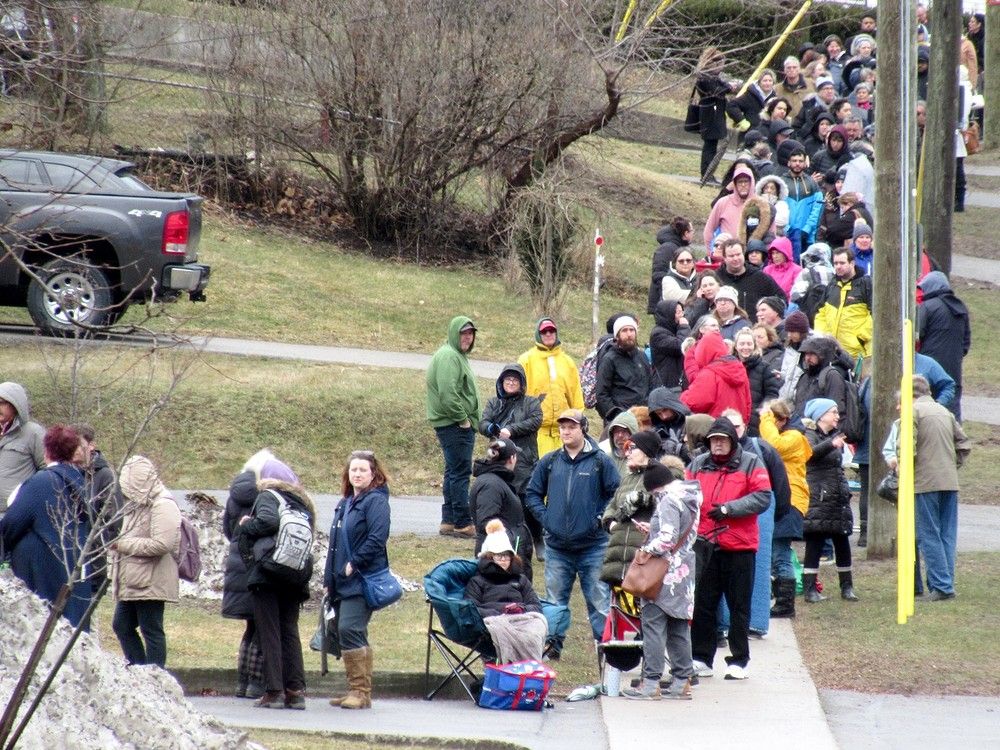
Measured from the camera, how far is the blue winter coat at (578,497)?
10781 mm

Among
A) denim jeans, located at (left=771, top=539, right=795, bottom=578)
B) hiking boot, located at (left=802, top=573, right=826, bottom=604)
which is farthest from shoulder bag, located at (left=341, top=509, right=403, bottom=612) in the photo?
hiking boot, located at (left=802, top=573, right=826, bottom=604)

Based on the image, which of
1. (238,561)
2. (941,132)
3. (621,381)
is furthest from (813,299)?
(238,561)

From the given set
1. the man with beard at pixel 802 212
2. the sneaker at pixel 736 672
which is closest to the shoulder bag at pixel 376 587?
the sneaker at pixel 736 672

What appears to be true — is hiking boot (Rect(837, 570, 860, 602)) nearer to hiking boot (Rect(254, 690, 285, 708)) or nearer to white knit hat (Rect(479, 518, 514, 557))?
white knit hat (Rect(479, 518, 514, 557))

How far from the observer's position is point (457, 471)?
43.5 feet

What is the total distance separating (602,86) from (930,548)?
13.5 m

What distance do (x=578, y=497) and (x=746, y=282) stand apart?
614 centimetres

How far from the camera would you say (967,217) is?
30.4 m

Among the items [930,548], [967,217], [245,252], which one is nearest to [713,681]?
[930,548]

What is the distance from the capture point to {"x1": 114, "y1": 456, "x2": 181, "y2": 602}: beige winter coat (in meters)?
9.27

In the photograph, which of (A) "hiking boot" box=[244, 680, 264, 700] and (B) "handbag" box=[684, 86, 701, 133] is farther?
(B) "handbag" box=[684, 86, 701, 133]

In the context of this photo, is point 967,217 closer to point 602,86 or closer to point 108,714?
point 602,86

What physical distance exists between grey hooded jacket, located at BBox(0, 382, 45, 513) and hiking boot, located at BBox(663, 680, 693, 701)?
14.7 feet

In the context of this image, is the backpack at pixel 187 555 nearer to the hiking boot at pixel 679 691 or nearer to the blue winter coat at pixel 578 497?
the blue winter coat at pixel 578 497
